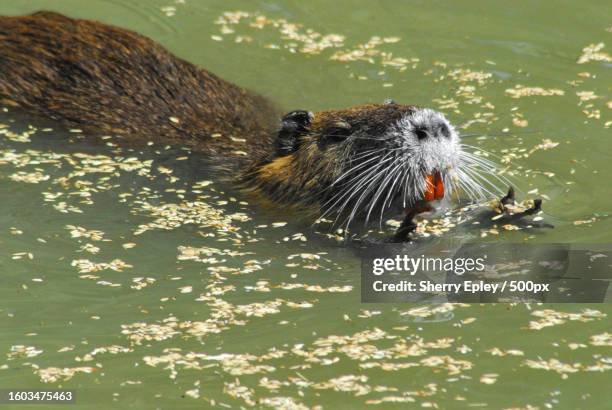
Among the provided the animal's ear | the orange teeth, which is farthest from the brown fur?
the orange teeth

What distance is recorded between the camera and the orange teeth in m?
6.38

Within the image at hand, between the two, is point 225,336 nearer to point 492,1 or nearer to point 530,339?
point 530,339

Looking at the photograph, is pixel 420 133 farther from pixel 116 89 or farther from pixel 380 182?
pixel 116 89

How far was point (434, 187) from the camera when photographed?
6.41 m

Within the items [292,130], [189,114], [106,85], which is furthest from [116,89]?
[292,130]

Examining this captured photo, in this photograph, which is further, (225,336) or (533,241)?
(533,241)

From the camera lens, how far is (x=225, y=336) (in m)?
5.20

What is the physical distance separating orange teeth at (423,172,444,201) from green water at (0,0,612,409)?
0.46m

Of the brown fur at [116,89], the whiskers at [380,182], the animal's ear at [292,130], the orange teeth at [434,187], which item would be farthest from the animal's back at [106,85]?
the orange teeth at [434,187]

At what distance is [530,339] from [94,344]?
1.96 meters

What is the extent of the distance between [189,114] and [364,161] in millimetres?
1589

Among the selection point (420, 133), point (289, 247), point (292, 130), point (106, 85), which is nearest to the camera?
point (420, 133)

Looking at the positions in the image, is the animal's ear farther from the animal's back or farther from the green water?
the animal's back

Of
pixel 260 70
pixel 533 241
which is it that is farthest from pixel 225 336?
pixel 260 70
